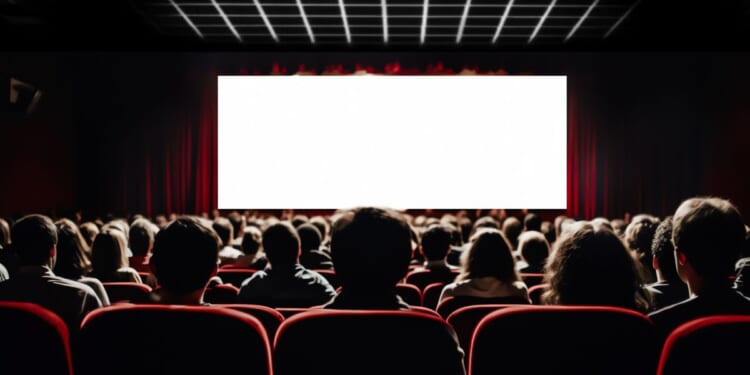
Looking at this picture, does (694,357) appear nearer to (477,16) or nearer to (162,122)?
(477,16)

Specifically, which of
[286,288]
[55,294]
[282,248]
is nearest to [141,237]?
Result: [282,248]

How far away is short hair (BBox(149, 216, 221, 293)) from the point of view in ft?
6.76

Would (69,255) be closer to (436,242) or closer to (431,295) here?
(431,295)

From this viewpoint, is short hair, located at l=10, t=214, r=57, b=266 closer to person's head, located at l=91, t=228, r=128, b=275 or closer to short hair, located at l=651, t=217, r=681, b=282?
person's head, located at l=91, t=228, r=128, b=275

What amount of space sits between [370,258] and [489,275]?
1.52 meters

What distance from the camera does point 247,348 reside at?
62.0 inches

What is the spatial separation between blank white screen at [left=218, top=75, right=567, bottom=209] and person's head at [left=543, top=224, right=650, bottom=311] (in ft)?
36.4

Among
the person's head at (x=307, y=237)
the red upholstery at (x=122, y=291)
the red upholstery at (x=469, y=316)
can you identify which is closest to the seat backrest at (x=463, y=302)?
the red upholstery at (x=469, y=316)

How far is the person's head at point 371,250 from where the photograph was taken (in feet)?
6.13

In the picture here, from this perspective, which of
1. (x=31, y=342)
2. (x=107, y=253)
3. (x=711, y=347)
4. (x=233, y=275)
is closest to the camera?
(x=711, y=347)

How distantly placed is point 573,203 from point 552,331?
1253cm

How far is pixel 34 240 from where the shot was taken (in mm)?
2924

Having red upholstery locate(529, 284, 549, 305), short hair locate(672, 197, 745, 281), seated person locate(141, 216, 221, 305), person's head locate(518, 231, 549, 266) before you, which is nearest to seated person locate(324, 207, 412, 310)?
seated person locate(141, 216, 221, 305)

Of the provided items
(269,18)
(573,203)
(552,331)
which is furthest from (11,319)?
(573,203)
